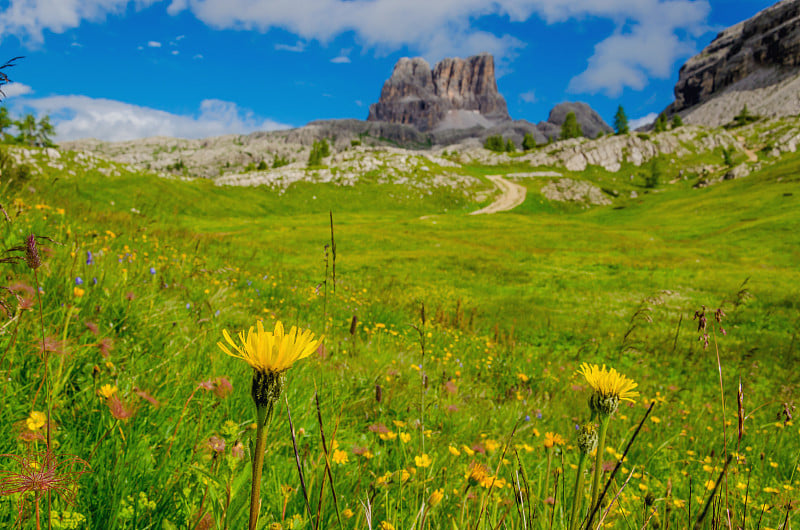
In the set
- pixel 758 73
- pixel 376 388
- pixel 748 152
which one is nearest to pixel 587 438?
pixel 376 388

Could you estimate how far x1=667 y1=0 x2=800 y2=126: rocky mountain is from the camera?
13950 cm

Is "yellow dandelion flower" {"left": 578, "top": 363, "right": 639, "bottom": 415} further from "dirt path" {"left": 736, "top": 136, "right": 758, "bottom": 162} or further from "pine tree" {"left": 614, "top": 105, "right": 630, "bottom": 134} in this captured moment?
"pine tree" {"left": 614, "top": 105, "right": 630, "bottom": 134}

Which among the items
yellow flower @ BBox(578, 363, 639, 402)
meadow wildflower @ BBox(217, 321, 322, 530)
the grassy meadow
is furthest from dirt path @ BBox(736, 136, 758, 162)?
meadow wildflower @ BBox(217, 321, 322, 530)

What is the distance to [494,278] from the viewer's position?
20766mm

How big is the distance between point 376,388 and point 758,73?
238 metres

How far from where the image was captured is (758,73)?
166 metres

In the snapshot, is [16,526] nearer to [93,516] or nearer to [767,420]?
[93,516]

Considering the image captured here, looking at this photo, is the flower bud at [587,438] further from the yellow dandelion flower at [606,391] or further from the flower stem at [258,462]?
the flower stem at [258,462]

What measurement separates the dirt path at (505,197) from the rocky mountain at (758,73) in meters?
106

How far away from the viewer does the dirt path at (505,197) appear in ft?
230

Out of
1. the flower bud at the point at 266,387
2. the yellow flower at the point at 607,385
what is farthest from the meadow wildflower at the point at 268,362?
the yellow flower at the point at 607,385

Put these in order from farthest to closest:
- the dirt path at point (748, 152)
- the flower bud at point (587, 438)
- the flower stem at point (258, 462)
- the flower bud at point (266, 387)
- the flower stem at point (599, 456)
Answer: the dirt path at point (748, 152)
the flower bud at point (587, 438)
the flower stem at point (599, 456)
the flower bud at point (266, 387)
the flower stem at point (258, 462)

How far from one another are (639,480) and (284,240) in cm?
2901

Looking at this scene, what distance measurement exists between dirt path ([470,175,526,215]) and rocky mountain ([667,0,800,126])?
4187 inches
